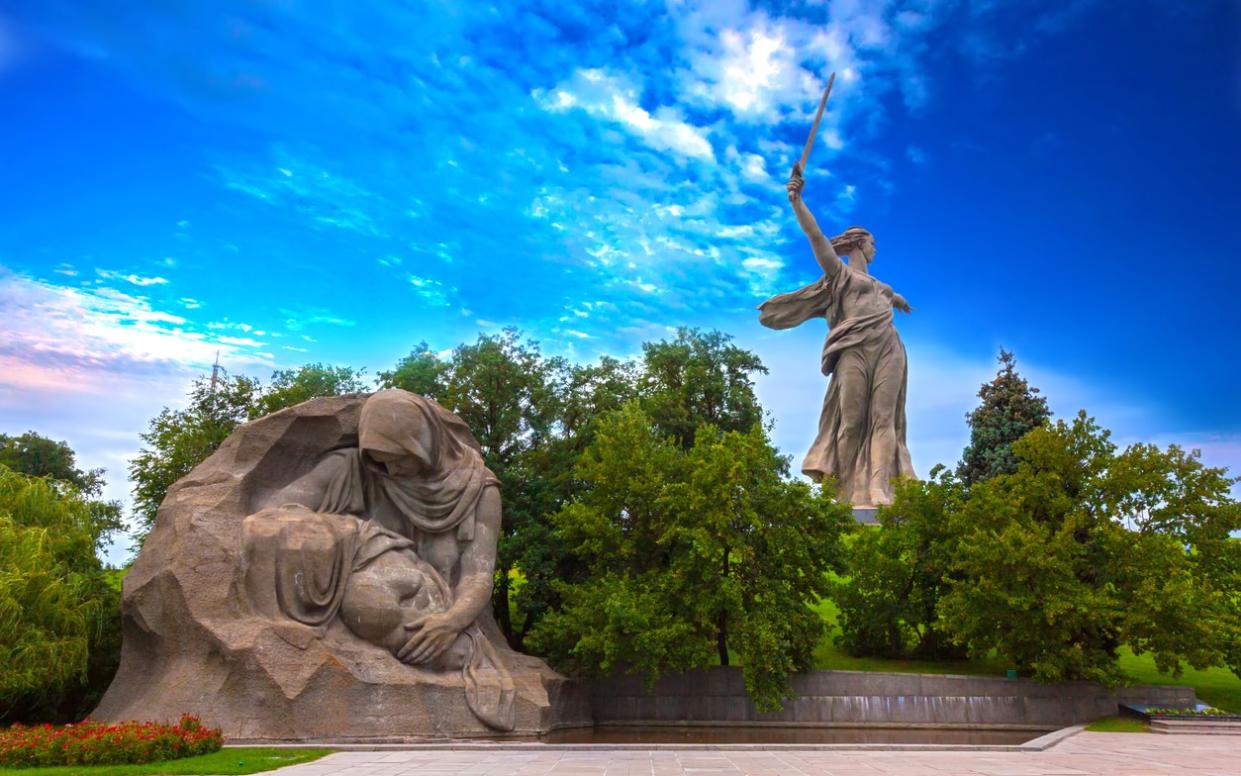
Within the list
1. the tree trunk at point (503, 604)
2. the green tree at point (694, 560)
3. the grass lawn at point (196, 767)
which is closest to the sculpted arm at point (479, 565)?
the green tree at point (694, 560)

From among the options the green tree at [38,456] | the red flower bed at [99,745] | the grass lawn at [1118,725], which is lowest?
the grass lawn at [1118,725]

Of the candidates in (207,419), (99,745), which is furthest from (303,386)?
(99,745)

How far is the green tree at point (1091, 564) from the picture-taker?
16.5m

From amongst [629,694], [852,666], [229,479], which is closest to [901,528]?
[852,666]

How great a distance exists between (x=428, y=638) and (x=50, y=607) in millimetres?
6217

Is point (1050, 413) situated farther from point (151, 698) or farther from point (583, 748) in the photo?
point (151, 698)

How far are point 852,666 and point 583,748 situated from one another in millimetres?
9246

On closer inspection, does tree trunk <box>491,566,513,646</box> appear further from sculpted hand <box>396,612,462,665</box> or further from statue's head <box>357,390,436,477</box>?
sculpted hand <box>396,612,462,665</box>

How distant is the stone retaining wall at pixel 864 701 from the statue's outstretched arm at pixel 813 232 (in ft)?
52.1

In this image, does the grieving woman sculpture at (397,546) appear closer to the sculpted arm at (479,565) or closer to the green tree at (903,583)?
the sculpted arm at (479,565)

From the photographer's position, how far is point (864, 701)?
686 inches

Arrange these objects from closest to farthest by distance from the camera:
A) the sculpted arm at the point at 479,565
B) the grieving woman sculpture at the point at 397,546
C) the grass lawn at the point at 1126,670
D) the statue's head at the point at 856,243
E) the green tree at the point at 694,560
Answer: the grieving woman sculpture at the point at 397,546
the sculpted arm at the point at 479,565
the green tree at the point at 694,560
the grass lawn at the point at 1126,670
the statue's head at the point at 856,243

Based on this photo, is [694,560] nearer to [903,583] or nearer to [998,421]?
[903,583]

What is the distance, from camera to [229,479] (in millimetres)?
13891
